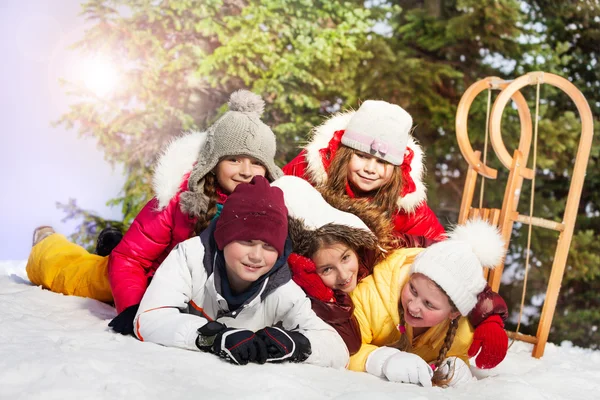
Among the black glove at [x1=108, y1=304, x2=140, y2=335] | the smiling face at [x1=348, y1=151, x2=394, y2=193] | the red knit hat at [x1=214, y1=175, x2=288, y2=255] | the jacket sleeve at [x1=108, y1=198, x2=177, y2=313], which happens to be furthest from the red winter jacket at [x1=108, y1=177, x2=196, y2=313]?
the smiling face at [x1=348, y1=151, x2=394, y2=193]

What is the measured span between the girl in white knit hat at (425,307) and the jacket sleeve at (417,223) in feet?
1.43

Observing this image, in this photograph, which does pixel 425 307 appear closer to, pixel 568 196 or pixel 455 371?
pixel 455 371

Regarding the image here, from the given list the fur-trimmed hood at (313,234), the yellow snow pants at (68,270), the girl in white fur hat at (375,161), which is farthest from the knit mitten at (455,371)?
the yellow snow pants at (68,270)

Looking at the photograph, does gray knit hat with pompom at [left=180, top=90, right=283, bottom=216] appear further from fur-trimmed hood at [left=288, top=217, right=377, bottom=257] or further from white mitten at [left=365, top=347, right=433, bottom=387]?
white mitten at [left=365, top=347, right=433, bottom=387]

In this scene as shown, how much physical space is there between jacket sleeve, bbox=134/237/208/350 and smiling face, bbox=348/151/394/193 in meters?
0.78

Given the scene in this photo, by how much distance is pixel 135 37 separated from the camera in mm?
4746

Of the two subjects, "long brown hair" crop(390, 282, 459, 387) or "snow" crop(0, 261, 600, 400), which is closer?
"snow" crop(0, 261, 600, 400)

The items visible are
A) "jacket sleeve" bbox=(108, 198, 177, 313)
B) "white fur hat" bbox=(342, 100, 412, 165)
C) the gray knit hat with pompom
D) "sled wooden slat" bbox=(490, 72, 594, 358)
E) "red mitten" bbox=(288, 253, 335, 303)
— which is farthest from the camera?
"sled wooden slat" bbox=(490, 72, 594, 358)

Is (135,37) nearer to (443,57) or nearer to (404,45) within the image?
(404,45)

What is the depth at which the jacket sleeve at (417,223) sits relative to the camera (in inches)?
104

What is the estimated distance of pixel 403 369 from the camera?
1825mm

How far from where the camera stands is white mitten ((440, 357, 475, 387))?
1.97 m

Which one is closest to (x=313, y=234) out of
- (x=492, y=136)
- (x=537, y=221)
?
(x=492, y=136)

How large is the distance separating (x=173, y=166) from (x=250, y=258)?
73 centimetres
